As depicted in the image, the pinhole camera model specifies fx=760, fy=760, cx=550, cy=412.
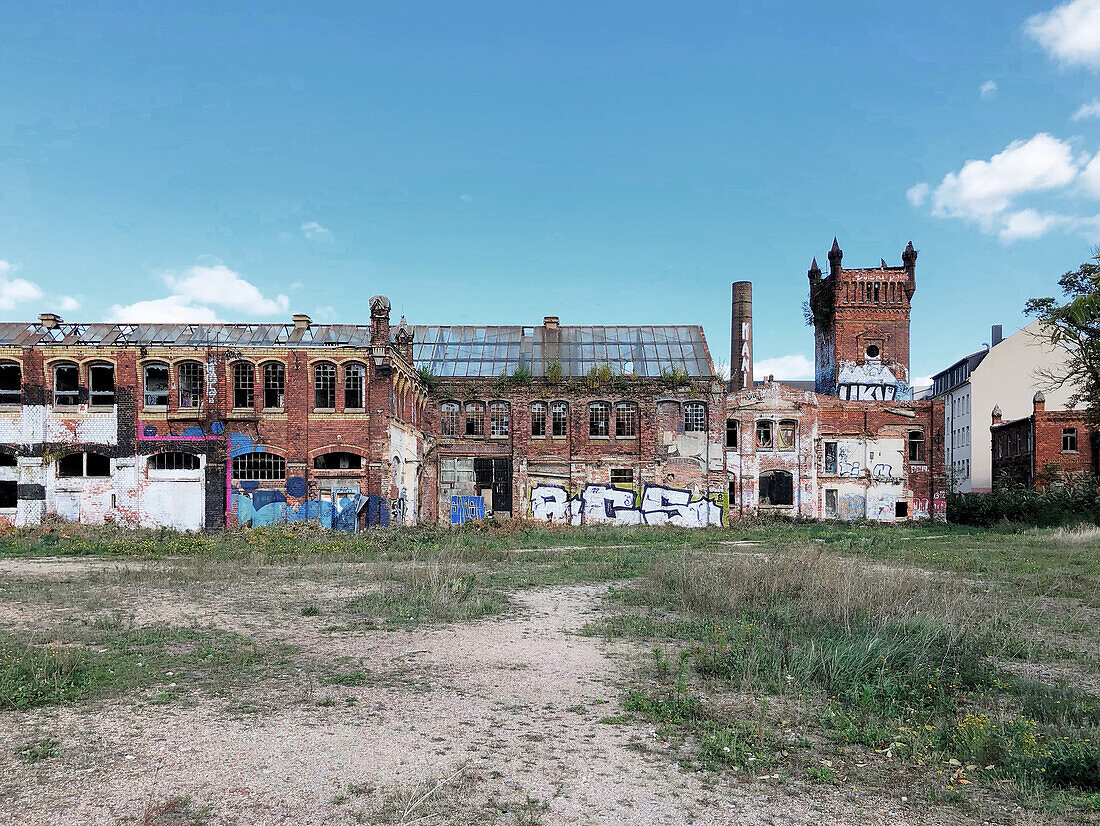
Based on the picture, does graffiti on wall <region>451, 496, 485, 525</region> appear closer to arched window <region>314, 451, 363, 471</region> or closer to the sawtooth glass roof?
the sawtooth glass roof

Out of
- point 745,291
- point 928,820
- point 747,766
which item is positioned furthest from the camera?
point 745,291

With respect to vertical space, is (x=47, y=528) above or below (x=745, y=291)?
below

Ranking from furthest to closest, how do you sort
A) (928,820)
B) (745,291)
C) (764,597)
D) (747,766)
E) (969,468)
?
(969,468) → (745,291) → (764,597) → (747,766) → (928,820)

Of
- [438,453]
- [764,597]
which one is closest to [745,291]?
[438,453]

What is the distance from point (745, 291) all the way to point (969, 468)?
22.5 m

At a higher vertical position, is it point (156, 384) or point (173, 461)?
point (156, 384)

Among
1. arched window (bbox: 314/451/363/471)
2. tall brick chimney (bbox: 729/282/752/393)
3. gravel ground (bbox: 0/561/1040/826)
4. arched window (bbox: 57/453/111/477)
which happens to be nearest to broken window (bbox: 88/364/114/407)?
arched window (bbox: 57/453/111/477)

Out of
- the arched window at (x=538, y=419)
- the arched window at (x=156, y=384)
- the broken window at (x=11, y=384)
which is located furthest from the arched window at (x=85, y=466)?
the arched window at (x=538, y=419)

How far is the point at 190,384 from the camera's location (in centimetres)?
2758

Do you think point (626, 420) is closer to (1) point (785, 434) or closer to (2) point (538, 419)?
(2) point (538, 419)

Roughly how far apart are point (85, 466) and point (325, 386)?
29.6 ft

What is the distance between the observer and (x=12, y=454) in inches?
1071

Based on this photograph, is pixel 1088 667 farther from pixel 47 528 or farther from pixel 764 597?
pixel 47 528

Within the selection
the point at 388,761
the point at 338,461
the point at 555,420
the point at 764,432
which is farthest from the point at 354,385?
the point at 388,761
